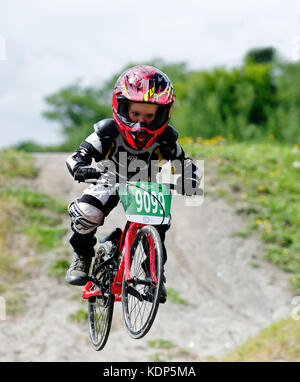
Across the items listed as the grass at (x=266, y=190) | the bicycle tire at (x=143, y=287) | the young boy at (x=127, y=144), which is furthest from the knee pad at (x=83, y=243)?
the grass at (x=266, y=190)

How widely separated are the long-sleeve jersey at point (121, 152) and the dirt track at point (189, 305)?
10154mm

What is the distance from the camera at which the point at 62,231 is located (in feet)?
60.5

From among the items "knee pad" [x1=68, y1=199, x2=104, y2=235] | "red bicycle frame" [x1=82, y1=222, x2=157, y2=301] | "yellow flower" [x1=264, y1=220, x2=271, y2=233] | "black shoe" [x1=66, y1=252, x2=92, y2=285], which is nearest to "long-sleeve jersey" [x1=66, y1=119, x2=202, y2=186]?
"knee pad" [x1=68, y1=199, x2=104, y2=235]

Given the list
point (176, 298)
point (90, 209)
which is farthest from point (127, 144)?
point (176, 298)

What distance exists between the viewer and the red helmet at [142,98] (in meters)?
4.56

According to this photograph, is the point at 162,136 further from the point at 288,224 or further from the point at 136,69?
the point at 288,224

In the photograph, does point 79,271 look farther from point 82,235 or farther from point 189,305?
point 189,305

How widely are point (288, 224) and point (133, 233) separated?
1380 cm

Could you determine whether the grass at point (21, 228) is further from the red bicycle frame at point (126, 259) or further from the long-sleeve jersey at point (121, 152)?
the long-sleeve jersey at point (121, 152)

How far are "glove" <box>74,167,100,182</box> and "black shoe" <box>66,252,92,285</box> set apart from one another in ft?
4.13

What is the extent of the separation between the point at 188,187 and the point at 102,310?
179 cm

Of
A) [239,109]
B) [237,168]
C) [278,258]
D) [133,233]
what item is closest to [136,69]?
[133,233]

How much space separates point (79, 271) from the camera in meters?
5.72

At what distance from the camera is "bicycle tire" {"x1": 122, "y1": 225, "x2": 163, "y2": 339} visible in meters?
4.62
